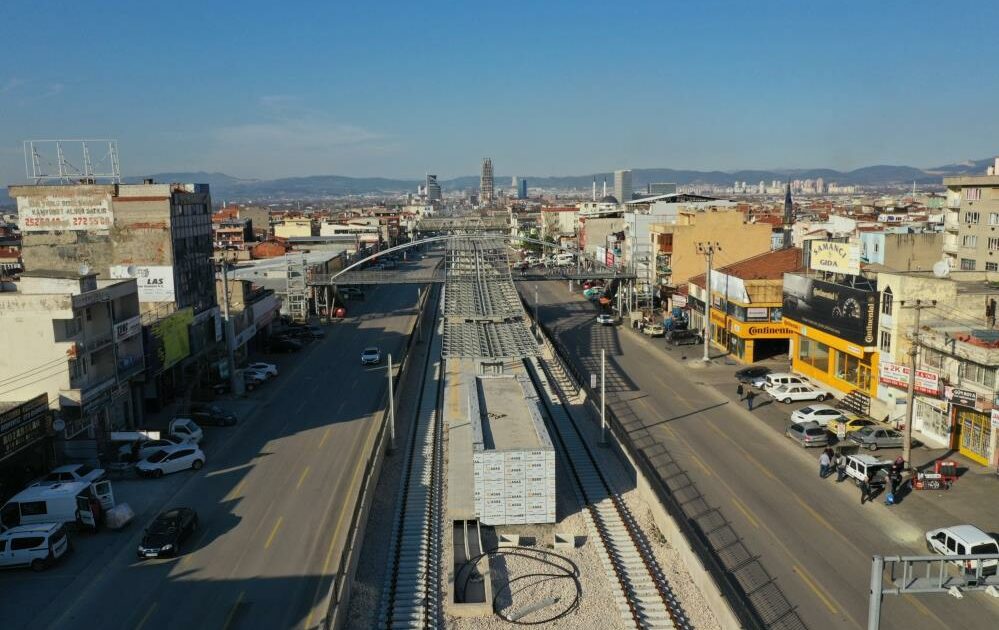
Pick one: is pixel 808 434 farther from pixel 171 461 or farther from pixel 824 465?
pixel 171 461

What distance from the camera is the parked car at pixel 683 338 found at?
4672 centimetres

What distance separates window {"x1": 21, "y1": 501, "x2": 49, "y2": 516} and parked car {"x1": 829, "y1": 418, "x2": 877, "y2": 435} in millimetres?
24807

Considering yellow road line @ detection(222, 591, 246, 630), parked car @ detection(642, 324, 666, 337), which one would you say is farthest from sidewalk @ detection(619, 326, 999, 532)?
yellow road line @ detection(222, 591, 246, 630)

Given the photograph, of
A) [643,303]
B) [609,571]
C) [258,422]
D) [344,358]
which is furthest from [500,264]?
[609,571]

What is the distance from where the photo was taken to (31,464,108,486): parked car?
904 inches

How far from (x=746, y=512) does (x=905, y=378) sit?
941 cm

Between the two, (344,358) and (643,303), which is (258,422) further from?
(643,303)

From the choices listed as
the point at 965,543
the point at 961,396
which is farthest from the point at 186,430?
the point at 961,396

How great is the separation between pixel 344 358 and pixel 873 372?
27.7 m

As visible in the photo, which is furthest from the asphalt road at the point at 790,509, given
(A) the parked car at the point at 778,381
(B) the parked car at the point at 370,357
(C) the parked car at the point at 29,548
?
(C) the parked car at the point at 29,548

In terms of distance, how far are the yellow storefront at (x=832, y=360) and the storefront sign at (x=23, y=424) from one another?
28824 mm

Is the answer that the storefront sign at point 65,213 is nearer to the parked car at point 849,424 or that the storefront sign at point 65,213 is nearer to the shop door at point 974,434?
the parked car at point 849,424

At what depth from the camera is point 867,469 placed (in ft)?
73.7

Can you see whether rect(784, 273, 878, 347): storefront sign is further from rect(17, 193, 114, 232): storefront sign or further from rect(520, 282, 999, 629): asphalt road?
rect(17, 193, 114, 232): storefront sign
